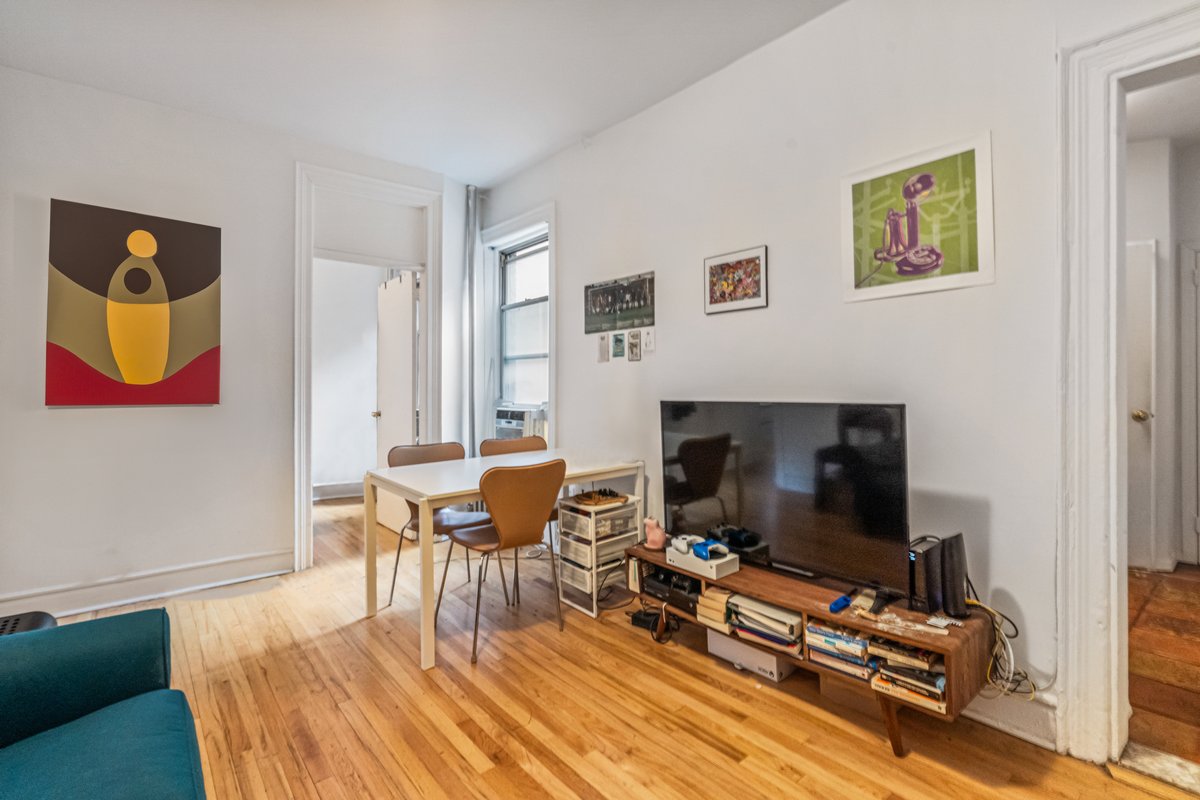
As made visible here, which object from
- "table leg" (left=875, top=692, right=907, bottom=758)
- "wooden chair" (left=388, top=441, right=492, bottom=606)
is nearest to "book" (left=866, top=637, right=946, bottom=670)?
"table leg" (left=875, top=692, right=907, bottom=758)

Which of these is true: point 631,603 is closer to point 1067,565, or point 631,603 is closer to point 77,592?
point 1067,565

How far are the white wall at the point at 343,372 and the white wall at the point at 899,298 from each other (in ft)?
12.8

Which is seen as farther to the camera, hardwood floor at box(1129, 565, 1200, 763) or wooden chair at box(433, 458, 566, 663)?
wooden chair at box(433, 458, 566, 663)

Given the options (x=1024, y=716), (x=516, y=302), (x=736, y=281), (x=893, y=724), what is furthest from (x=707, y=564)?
(x=516, y=302)

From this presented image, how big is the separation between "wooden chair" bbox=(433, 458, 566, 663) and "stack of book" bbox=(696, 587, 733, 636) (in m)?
0.79

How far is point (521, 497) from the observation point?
7.86 ft

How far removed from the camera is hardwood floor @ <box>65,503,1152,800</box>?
1.63 metres

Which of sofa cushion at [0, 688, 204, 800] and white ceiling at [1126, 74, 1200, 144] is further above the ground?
white ceiling at [1126, 74, 1200, 144]

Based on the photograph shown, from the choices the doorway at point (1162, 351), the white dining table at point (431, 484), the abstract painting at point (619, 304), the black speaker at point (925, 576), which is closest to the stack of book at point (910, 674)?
the black speaker at point (925, 576)

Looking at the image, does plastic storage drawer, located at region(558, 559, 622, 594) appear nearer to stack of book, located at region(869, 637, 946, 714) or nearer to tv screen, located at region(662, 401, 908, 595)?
tv screen, located at region(662, 401, 908, 595)

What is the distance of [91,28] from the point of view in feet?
8.11

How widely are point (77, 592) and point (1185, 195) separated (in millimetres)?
7074

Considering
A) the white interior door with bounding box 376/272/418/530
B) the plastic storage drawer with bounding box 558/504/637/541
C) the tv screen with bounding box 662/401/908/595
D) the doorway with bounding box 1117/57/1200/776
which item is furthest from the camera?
the white interior door with bounding box 376/272/418/530

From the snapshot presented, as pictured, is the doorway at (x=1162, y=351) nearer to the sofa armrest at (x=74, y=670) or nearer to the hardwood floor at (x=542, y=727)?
the hardwood floor at (x=542, y=727)
